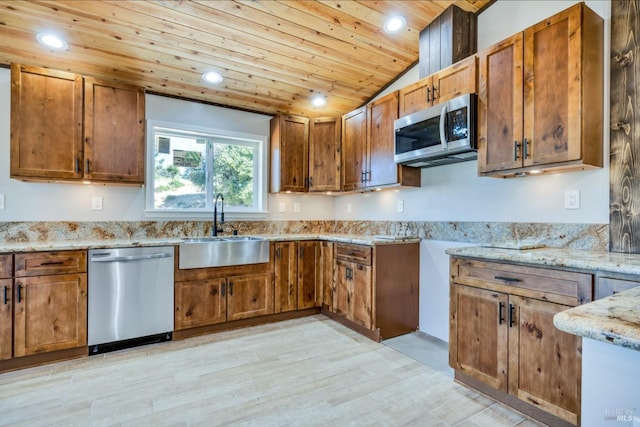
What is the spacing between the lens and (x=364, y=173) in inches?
135

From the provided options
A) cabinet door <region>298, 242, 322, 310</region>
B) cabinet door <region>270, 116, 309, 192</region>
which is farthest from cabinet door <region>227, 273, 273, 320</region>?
cabinet door <region>270, 116, 309, 192</region>

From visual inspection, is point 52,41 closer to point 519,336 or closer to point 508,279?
point 508,279

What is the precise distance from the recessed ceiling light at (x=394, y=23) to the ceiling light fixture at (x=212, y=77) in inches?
65.3

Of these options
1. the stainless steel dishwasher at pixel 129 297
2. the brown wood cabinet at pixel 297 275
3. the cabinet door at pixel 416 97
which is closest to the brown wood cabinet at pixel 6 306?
the stainless steel dishwasher at pixel 129 297

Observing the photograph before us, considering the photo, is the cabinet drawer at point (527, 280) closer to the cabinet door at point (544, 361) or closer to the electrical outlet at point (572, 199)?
the cabinet door at point (544, 361)

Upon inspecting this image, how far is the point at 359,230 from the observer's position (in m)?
4.02

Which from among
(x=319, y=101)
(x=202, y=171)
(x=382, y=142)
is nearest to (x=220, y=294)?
(x=202, y=171)

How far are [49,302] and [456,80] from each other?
3.57m

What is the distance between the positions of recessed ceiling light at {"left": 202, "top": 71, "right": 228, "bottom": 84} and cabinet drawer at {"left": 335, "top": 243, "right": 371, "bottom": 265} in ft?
6.85

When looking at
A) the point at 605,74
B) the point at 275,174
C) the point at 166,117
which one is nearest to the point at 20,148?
the point at 166,117

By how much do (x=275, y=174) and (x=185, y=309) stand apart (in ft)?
5.85

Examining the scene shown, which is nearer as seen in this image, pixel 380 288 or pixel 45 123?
pixel 45 123

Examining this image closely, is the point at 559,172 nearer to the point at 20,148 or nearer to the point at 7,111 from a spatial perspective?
the point at 20,148

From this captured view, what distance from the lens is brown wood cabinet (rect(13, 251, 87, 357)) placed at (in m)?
2.38
